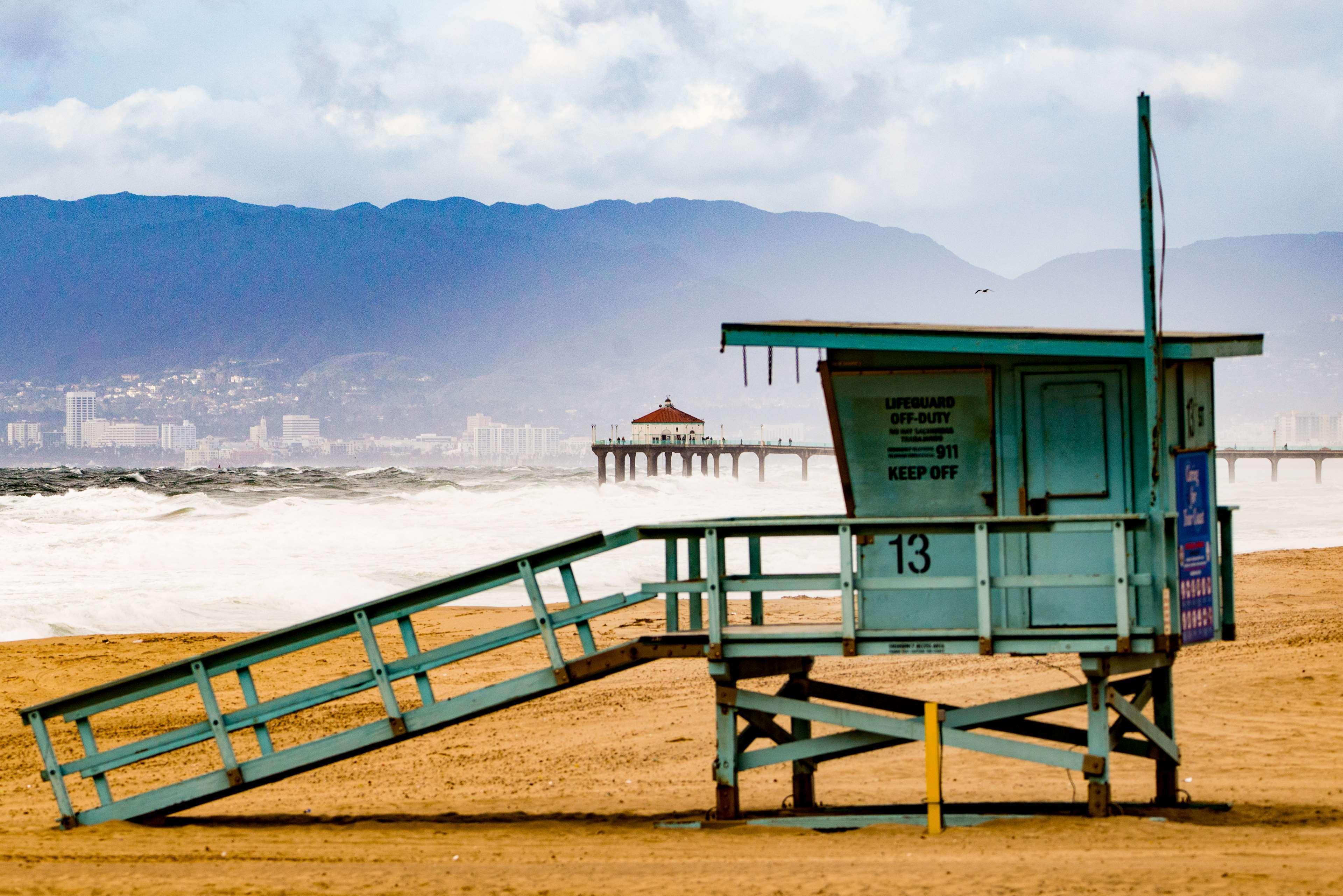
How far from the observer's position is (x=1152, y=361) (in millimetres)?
8023

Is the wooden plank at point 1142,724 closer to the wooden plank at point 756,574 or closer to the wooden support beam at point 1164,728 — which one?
the wooden support beam at point 1164,728

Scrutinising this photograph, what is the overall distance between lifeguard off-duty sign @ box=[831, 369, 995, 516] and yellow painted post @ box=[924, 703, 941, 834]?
1.34 m

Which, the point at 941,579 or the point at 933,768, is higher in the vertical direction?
the point at 941,579

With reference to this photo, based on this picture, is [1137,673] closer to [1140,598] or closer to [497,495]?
[1140,598]

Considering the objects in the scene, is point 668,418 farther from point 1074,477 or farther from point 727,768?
Answer: point 1074,477

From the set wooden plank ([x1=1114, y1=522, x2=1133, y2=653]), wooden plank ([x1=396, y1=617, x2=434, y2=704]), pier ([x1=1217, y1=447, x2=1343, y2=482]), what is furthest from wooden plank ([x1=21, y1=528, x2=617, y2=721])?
pier ([x1=1217, y1=447, x2=1343, y2=482])

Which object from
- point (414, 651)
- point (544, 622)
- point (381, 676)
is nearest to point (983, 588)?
point (544, 622)

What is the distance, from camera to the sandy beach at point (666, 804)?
7.45 meters

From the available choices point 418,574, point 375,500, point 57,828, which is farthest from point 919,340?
point 375,500

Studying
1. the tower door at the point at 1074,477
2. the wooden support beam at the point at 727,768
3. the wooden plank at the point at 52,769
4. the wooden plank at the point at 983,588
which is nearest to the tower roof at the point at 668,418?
the wooden plank at the point at 52,769

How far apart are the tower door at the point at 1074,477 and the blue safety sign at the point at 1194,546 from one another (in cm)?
39

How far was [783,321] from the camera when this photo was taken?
365 inches

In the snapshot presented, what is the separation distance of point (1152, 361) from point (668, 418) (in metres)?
107

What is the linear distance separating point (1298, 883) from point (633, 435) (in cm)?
10775
